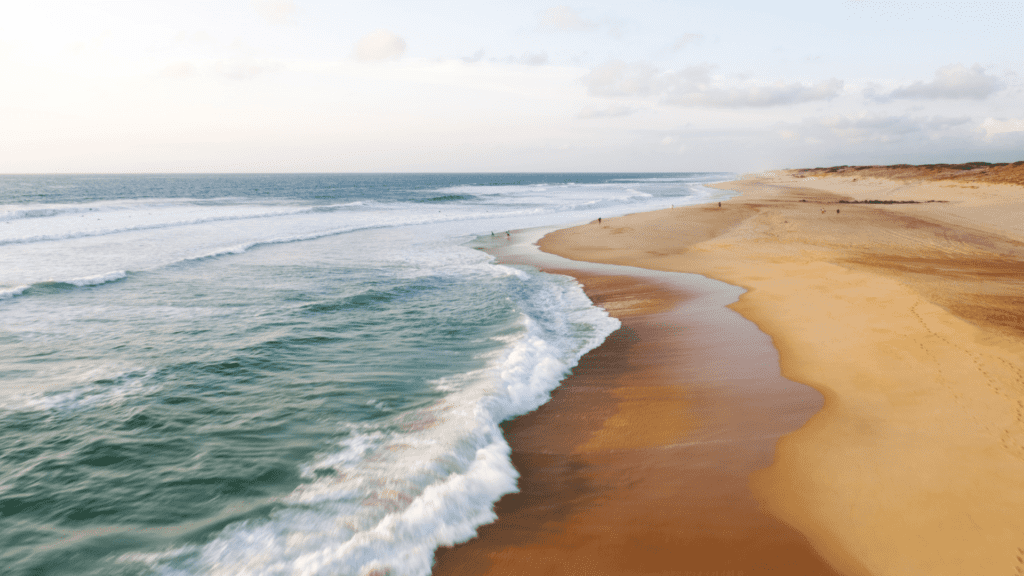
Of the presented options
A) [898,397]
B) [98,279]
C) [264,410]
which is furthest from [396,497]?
[98,279]

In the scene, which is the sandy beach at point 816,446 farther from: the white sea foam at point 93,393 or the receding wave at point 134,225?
the receding wave at point 134,225

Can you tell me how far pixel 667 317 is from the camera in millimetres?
11844

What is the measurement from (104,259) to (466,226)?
1925 cm

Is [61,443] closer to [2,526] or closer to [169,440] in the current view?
[169,440]

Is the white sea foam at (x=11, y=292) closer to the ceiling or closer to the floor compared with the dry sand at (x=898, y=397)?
closer to the ceiling

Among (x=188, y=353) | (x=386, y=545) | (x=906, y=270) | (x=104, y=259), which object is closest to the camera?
(x=386, y=545)

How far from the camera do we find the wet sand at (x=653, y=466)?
14.9 ft

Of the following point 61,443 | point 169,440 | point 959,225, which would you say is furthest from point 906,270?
point 61,443

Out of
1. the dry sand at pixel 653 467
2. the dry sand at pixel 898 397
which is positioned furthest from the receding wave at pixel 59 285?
the dry sand at pixel 898 397

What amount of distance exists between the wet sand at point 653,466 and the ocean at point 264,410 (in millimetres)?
426

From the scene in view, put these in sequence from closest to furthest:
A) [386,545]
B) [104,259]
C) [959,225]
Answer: [386,545]
[104,259]
[959,225]

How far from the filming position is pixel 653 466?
5938 millimetres

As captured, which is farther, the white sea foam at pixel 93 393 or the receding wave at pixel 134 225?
the receding wave at pixel 134 225

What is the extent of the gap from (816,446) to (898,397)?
2.04m
